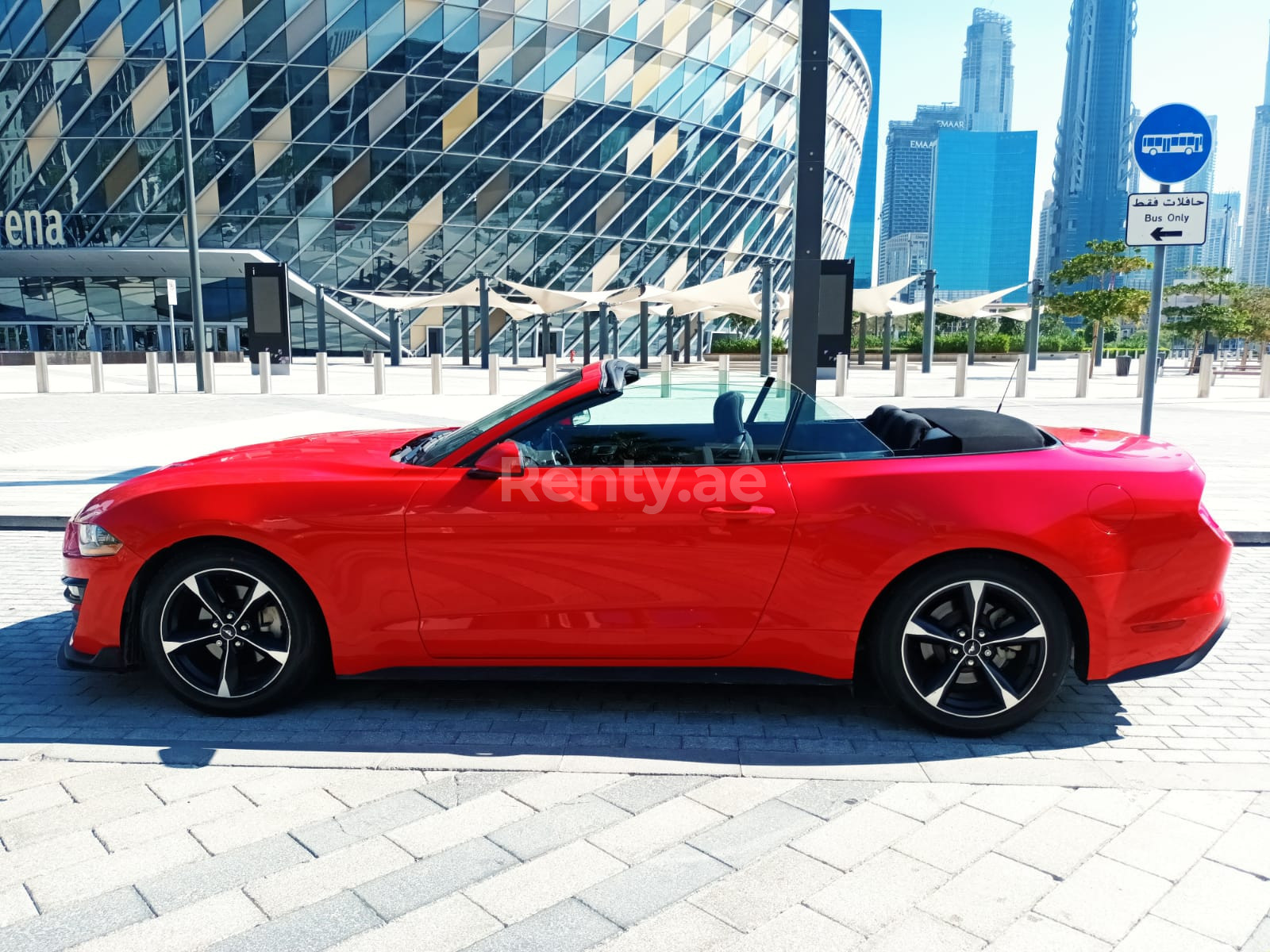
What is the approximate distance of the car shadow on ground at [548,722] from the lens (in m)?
3.69

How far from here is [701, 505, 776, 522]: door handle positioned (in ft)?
12.1

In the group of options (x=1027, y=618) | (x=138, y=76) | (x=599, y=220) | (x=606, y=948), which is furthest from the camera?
(x=599, y=220)

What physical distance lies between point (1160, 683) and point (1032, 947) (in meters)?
2.51

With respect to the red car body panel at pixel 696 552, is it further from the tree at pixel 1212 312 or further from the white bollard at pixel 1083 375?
the tree at pixel 1212 312

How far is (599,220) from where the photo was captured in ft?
172

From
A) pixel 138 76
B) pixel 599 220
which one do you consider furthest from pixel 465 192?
pixel 138 76

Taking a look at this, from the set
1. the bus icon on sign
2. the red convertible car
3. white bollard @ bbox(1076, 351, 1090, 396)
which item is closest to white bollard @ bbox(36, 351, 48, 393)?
the red convertible car

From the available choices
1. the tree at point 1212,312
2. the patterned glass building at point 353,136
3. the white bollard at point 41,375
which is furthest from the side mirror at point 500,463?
the tree at point 1212,312

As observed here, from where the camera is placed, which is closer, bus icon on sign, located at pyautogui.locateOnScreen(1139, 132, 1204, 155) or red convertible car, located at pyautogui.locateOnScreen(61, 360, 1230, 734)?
red convertible car, located at pyautogui.locateOnScreen(61, 360, 1230, 734)

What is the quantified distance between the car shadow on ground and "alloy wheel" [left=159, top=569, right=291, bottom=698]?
7.0 inches

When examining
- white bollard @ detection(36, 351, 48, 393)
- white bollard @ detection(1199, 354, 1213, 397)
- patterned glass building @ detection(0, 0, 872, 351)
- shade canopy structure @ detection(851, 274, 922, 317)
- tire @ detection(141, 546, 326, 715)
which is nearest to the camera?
tire @ detection(141, 546, 326, 715)

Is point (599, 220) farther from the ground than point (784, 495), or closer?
farther from the ground

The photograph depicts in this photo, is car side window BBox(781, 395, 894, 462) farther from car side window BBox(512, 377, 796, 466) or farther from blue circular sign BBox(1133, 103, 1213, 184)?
blue circular sign BBox(1133, 103, 1213, 184)

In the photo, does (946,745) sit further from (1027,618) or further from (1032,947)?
(1032,947)
